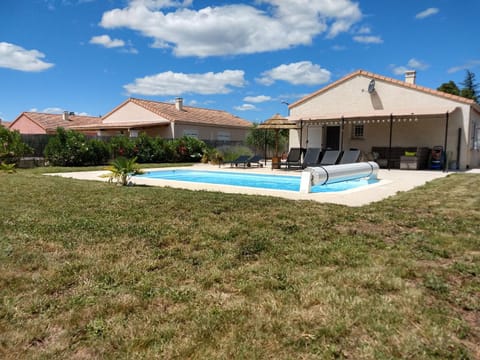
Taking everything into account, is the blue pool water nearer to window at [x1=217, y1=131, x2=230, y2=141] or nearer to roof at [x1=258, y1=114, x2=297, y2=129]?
roof at [x1=258, y1=114, x2=297, y2=129]

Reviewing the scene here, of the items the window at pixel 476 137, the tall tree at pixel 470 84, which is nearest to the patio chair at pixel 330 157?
the window at pixel 476 137

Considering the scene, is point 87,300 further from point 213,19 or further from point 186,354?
point 213,19

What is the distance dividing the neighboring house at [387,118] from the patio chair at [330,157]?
3947 mm

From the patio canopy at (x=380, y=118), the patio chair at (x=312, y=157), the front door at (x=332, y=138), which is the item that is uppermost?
the patio canopy at (x=380, y=118)

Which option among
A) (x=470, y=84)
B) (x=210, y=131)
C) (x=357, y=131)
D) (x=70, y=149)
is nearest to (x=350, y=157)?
(x=357, y=131)

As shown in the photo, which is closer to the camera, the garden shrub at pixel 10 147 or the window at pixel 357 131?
the garden shrub at pixel 10 147

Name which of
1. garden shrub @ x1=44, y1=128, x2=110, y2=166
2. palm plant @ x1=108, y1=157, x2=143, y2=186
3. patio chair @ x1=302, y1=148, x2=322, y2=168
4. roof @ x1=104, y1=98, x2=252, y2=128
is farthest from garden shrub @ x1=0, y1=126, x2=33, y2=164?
patio chair @ x1=302, y1=148, x2=322, y2=168

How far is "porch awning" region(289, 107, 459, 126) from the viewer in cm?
1841

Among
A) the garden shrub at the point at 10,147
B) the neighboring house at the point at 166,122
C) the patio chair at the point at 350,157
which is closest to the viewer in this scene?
the patio chair at the point at 350,157

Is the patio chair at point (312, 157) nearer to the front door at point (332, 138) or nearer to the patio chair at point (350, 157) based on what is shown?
the patio chair at point (350, 157)

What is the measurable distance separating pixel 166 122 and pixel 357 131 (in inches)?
632

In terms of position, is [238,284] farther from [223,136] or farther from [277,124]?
[223,136]

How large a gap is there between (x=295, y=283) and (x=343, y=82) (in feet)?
71.7

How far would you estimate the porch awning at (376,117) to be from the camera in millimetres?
18406
